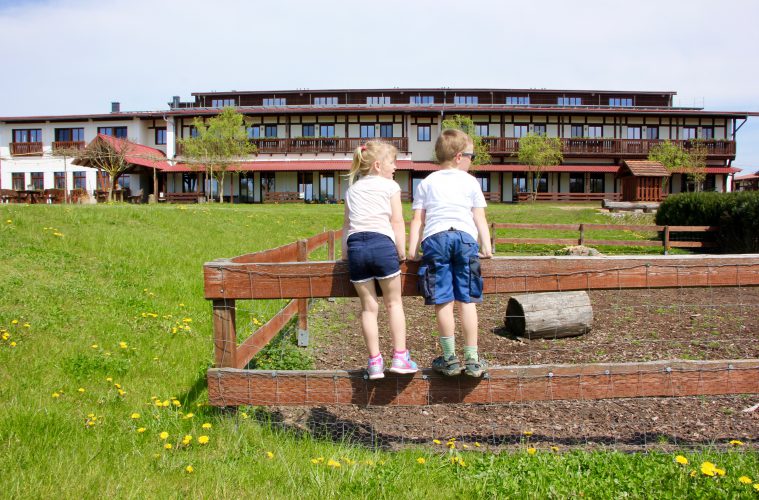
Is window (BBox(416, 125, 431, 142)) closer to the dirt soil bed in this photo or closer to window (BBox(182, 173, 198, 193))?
window (BBox(182, 173, 198, 193))

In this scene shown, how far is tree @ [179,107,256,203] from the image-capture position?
39.3 metres

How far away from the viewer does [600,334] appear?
7.55 m

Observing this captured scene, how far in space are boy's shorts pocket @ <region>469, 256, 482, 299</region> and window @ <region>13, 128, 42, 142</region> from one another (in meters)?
52.5

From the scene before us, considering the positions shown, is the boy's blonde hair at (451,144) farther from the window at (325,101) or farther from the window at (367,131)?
the window at (325,101)

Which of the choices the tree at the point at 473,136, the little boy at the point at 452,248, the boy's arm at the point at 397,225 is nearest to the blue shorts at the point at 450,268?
the little boy at the point at 452,248

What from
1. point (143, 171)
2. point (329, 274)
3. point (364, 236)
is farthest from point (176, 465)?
point (143, 171)

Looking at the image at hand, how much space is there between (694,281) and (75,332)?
535cm

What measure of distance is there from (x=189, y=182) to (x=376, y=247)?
4571cm

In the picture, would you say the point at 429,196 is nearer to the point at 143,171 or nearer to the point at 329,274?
the point at 329,274

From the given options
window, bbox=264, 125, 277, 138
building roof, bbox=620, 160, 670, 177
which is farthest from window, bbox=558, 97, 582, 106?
window, bbox=264, 125, 277, 138

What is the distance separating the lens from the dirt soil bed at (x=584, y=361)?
439cm

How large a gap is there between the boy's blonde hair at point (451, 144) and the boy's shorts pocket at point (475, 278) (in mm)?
639

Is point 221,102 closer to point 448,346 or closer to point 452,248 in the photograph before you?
point 452,248

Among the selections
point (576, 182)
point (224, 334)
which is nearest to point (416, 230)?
point (224, 334)
